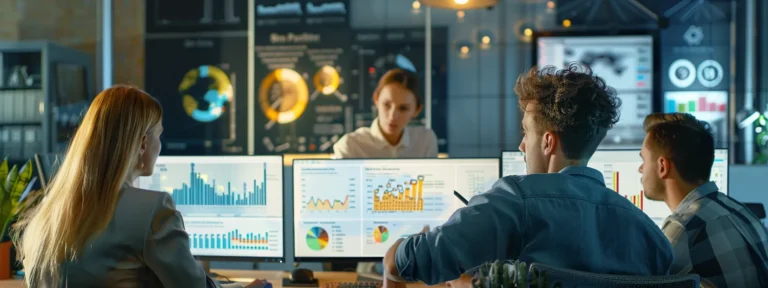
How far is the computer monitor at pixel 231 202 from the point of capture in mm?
2586

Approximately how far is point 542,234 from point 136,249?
844 millimetres

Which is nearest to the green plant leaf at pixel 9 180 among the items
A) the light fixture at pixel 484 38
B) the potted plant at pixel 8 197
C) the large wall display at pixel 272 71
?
the potted plant at pixel 8 197

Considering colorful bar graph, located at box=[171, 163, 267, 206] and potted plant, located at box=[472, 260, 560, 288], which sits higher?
colorful bar graph, located at box=[171, 163, 267, 206]

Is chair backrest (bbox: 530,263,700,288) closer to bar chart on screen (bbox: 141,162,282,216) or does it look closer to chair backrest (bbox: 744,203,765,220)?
bar chart on screen (bbox: 141,162,282,216)

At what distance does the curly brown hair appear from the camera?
1.54 metres

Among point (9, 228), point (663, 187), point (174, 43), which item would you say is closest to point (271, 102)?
point (174, 43)

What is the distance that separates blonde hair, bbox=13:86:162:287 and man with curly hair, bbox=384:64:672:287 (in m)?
0.62

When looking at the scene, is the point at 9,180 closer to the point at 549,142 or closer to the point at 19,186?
the point at 19,186

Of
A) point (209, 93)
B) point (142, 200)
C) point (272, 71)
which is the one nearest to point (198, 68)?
point (209, 93)

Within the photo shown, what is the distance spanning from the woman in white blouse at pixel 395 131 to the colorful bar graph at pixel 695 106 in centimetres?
253

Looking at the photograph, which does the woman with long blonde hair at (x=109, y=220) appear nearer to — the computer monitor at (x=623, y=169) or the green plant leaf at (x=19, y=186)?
the green plant leaf at (x=19, y=186)

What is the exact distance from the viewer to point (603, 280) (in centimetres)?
132

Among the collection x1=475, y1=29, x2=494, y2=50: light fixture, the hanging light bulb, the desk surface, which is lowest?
the desk surface

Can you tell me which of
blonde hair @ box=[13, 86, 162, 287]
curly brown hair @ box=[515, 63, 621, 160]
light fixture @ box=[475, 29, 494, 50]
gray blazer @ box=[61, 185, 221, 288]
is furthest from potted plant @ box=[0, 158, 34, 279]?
light fixture @ box=[475, 29, 494, 50]
